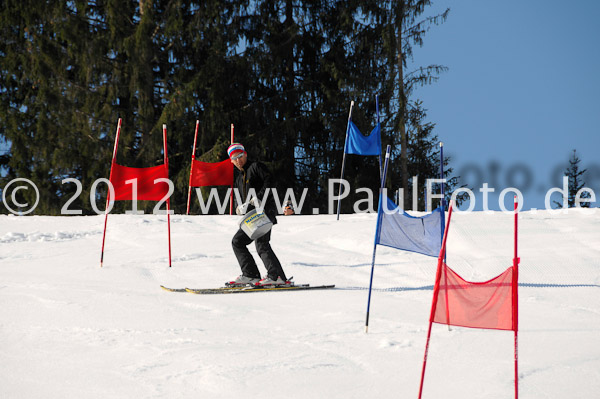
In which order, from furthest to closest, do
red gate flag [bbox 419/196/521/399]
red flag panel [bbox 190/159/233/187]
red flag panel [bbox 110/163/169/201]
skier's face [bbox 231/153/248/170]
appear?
red flag panel [bbox 190/159/233/187] → red flag panel [bbox 110/163/169/201] → skier's face [bbox 231/153/248/170] → red gate flag [bbox 419/196/521/399]

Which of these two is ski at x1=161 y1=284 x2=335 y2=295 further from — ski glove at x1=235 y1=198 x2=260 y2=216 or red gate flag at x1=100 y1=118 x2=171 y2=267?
red gate flag at x1=100 y1=118 x2=171 y2=267

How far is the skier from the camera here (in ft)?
24.8

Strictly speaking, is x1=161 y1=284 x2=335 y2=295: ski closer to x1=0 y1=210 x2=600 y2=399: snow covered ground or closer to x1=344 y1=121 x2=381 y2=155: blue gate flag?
x1=0 y1=210 x2=600 y2=399: snow covered ground

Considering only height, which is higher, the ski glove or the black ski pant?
the ski glove

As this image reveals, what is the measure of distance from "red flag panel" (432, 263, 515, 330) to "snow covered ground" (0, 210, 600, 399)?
48cm

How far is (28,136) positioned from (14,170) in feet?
6.31

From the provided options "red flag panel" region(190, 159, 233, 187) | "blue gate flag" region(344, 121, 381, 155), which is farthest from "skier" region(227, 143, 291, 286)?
"blue gate flag" region(344, 121, 381, 155)

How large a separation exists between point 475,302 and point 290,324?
2.27 metres

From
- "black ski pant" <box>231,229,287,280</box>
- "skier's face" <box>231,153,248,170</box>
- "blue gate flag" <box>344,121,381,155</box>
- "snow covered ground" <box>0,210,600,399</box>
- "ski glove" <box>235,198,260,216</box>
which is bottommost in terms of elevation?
"snow covered ground" <box>0,210,600,399</box>

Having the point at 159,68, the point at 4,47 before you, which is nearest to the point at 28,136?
the point at 4,47

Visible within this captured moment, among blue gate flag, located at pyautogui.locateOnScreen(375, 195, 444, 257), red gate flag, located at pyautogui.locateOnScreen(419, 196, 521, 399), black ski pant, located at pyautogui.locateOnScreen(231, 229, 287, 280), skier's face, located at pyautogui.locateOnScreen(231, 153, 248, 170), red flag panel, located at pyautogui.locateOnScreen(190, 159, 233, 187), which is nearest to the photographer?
red gate flag, located at pyautogui.locateOnScreen(419, 196, 521, 399)

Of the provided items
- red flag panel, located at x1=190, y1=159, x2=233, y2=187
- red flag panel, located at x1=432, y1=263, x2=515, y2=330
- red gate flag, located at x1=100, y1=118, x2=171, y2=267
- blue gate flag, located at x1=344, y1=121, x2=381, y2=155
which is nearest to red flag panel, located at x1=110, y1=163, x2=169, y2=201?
red gate flag, located at x1=100, y1=118, x2=171, y2=267

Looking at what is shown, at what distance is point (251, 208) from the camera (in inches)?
300

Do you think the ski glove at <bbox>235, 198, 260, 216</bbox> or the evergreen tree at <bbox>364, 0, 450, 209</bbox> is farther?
the evergreen tree at <bbox>364, 0, 450, 209</bbox>
